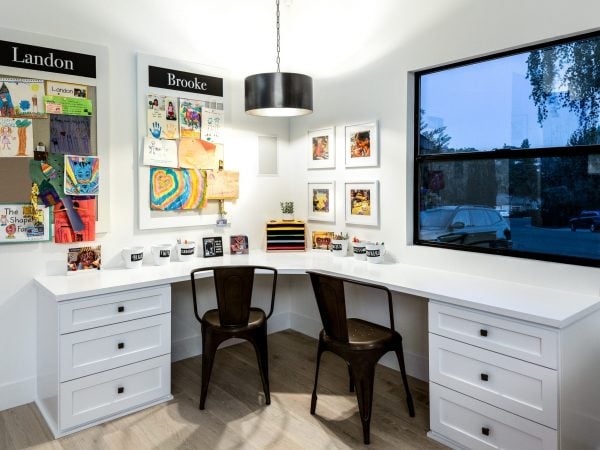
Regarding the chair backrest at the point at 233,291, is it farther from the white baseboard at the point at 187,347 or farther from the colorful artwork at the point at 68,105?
the colorful artwork at the point at 68,105

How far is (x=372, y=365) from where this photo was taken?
7.60 ft

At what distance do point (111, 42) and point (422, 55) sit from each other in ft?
6.48

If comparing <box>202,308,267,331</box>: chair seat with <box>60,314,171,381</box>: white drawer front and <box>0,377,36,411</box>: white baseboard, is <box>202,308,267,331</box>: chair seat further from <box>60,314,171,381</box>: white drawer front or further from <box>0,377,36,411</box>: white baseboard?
<box>0,377,36,411</box>: white baseboard

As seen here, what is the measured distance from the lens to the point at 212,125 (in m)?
3.44

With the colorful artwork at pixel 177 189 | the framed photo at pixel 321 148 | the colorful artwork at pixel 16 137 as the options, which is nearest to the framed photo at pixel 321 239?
the framed photo at pixel 321 148

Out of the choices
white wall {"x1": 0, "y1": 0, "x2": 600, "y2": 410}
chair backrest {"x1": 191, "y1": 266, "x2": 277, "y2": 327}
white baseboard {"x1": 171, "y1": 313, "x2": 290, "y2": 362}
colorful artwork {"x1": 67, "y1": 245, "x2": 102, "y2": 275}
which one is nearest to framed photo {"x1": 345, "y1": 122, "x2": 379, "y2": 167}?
white wall {"x1": 0, "y1": 0, "x2": 600, "y2": 410}

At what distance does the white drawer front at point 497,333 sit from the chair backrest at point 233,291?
3.26ft

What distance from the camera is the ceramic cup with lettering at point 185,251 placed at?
3.23m

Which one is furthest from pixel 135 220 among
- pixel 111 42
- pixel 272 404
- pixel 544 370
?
pixel 544 370

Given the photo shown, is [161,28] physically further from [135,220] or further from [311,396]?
[311,396]

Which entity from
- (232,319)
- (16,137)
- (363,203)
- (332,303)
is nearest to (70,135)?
(16,137)

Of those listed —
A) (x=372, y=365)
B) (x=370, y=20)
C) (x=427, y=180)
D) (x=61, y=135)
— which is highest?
(x=370, y=20)

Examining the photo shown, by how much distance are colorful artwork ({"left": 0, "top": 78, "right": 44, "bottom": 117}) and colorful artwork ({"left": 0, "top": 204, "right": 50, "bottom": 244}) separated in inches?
20.8

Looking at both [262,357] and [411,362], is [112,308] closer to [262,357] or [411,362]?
[262,357]
